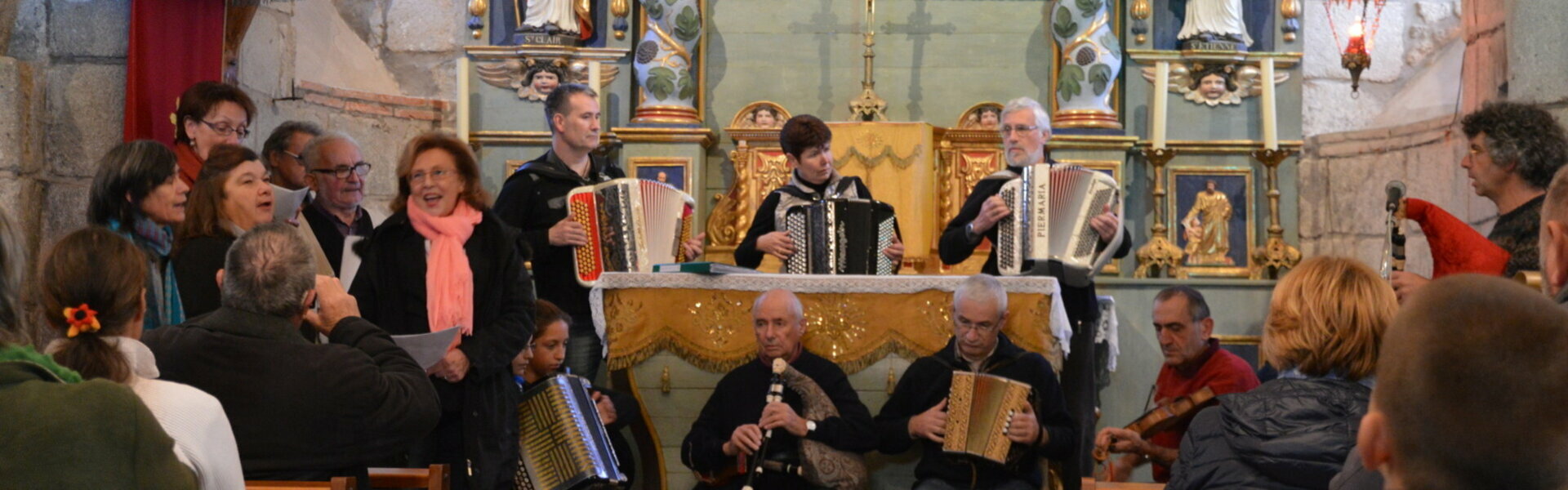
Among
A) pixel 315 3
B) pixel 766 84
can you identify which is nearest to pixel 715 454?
pixel 766 84

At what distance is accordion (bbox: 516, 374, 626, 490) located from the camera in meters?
5.67

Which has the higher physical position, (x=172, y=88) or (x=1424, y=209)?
(x=172, y=88)

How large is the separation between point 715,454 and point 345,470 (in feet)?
6.87

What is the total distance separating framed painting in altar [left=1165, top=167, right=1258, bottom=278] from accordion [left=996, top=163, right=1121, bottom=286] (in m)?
2.49

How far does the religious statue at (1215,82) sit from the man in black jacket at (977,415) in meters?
3.65

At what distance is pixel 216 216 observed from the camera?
4.90 metres

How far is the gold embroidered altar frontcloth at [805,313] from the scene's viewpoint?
6.30m

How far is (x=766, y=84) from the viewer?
941cm

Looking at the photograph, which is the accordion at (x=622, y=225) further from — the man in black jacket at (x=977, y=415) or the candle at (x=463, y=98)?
the candle at (x=463, y=98)

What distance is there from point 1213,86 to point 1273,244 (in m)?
0.94

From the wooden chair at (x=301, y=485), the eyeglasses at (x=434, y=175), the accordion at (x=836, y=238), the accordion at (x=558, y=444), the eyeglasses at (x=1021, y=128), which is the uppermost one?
the eyeglasses at (x=1021, y=128)

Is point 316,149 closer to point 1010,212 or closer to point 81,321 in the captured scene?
point 1010,212

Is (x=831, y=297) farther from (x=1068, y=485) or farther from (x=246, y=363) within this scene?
(x=246, y=363)

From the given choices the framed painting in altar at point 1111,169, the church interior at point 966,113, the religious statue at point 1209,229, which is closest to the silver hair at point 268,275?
the church interior at point 966,113
